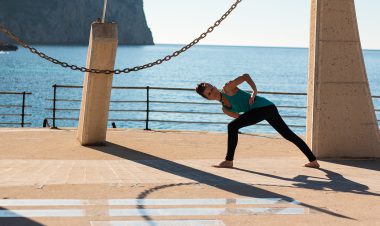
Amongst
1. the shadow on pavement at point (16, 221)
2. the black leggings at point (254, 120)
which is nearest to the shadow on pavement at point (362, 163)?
the black leggings at point (254, 120)

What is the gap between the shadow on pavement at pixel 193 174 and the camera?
7395 mm

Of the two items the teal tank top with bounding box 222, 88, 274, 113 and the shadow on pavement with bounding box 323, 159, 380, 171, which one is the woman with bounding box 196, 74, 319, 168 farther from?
the shadow on pavement with bounding box 323, 159, 380, 171

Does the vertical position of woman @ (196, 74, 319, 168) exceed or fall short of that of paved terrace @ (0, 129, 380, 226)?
it exceeds it

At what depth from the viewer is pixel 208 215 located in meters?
6.40

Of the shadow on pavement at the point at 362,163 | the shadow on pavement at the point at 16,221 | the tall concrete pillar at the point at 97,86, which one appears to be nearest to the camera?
the shadow on pavement at the point at 16,221

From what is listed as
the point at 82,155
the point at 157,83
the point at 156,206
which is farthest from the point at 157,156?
the point at 157,83

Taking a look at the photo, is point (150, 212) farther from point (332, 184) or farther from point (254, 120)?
point (254, 120)

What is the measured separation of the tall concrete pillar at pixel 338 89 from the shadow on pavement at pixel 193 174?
8.29 feet

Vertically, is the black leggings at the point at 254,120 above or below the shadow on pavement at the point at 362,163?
above

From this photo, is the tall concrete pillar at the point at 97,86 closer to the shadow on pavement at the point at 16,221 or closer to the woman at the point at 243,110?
the woman at the point at 243,110

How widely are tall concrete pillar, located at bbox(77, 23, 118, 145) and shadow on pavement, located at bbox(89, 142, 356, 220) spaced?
398mm

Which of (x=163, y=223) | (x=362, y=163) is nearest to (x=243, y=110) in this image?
(x=362, y=163)

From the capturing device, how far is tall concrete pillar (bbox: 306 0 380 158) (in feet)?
35.5

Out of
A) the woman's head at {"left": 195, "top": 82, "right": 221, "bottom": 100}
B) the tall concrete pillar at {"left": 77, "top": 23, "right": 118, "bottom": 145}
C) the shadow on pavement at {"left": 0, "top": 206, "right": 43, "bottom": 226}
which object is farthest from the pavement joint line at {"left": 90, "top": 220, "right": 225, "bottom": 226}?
the tall concrete pillar at {"left": 77, "top": 23, "right": 118, "bottom": 145}
